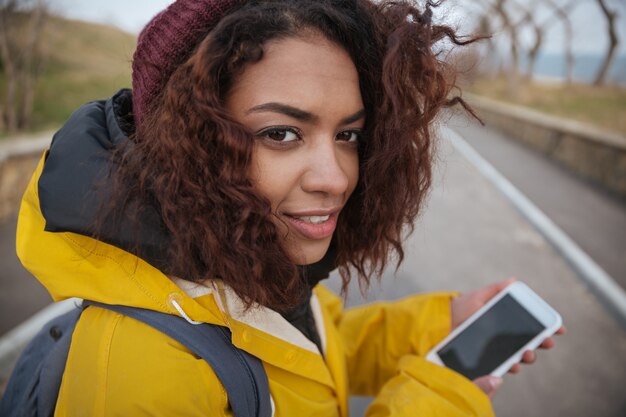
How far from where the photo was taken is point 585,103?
48.7 ft

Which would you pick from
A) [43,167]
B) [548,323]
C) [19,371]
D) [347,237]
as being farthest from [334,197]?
[19,371]

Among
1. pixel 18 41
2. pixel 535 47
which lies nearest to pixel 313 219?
pixel 18 41

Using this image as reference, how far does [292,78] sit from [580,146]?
25.0ft

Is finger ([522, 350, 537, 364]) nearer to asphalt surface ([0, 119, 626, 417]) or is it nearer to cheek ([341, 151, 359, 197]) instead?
asphalt surface ([0, 119, 626, 417])

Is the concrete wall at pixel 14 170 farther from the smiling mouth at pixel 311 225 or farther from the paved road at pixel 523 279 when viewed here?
the smiling mouth at pixel 311 225

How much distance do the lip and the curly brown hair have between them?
0.22ft

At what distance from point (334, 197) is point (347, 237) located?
1.35 feet

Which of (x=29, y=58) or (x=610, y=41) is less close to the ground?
(x=610, y=41)

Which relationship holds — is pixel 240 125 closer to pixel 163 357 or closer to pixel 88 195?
pixel 88 195

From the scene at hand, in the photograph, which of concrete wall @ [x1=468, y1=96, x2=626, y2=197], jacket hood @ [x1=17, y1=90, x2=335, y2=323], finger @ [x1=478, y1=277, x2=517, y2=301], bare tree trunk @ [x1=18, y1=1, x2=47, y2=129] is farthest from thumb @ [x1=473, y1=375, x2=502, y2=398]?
bare tree trunk @ [x1=18, y1=1, x2=47, y2=129]

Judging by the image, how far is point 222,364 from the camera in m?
0.98

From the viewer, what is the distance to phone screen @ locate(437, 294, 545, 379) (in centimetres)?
156

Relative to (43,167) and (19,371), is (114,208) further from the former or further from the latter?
(19,371)

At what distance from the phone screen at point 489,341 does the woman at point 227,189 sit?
0.17 m
